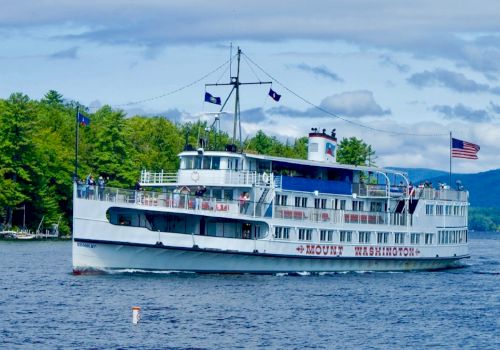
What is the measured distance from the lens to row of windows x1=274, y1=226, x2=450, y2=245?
7731 centimetres

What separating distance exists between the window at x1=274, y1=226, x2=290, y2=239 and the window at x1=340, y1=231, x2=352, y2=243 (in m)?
5.56

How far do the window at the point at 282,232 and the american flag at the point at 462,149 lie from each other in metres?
20.5

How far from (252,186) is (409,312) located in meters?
16.9

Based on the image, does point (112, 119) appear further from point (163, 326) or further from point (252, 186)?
point (163, 326)

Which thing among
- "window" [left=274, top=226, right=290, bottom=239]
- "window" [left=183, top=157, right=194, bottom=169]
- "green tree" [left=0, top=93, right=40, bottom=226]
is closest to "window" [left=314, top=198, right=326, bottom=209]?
"window" [left=274, top=226, right=290, bottom=239]

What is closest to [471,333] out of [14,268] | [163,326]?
[163,326]

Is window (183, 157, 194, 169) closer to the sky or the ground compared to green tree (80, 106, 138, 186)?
closer to the ground

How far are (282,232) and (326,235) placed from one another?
4.53 m

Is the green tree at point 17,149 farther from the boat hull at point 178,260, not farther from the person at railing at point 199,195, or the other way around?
the boat hull at point 178,260

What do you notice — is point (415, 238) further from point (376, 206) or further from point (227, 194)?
point (227, 194)

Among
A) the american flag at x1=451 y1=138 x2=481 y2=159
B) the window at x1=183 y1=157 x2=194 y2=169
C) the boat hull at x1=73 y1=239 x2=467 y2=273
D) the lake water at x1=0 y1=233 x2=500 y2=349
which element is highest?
the american flag at x1=451 y1=138 x2=481 y2=159

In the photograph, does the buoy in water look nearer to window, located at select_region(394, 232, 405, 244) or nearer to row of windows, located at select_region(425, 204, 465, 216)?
window, located at select_region(394, 232, 405, 244)

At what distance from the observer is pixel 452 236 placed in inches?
3639

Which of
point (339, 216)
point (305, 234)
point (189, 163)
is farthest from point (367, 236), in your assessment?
point (189, 163)
